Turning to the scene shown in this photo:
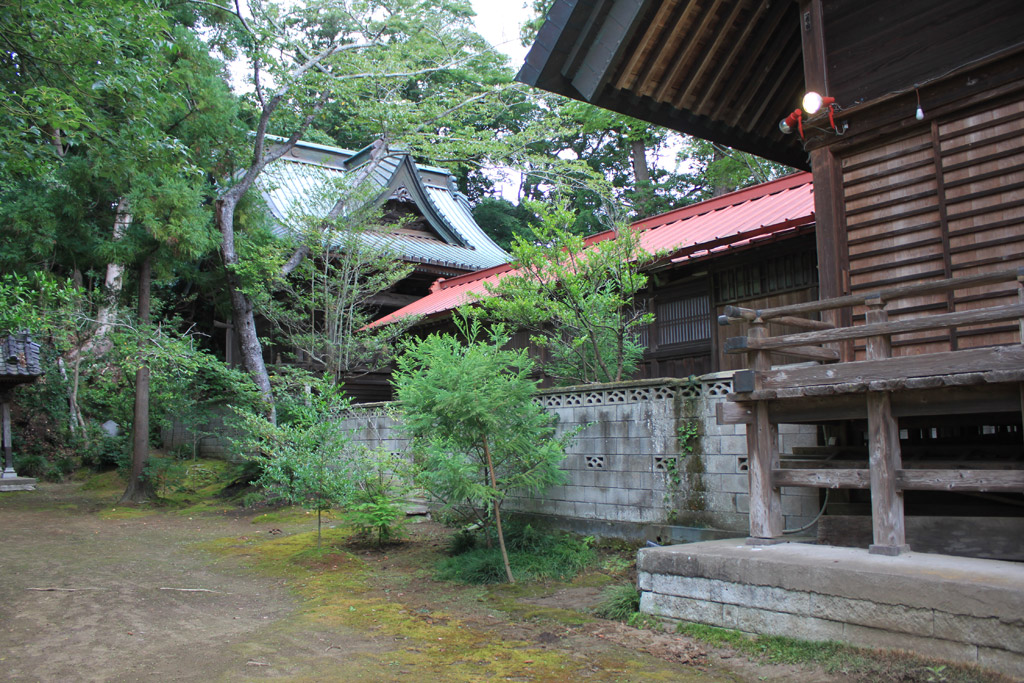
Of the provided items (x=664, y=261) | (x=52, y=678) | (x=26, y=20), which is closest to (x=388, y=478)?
(x=664, y=261)

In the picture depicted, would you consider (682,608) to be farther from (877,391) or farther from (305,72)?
(305,72)

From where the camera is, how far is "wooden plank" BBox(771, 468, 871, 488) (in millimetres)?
6207

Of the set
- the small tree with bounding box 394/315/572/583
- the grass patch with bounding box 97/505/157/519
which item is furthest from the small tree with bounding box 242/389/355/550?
the grass patch with bounding box 97/505/157/519

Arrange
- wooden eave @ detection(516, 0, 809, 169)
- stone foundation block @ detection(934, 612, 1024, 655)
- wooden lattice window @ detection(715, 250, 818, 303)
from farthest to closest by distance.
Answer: wooden lattice window @ detection(715, 250, 818, 303)
wooden eave @ detection(516, 0, 809, 169)
stone foundation block @ detection(934, 612, 1024, 655)

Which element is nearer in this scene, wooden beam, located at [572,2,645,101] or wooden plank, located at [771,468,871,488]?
wooden plank, located at [771,468,871,488]

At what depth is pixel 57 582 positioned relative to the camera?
884cm

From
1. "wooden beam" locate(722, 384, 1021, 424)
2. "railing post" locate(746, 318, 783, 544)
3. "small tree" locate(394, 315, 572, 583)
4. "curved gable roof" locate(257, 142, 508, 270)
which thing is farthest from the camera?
"curved gable roof" locate(257, 142, 508, 270)

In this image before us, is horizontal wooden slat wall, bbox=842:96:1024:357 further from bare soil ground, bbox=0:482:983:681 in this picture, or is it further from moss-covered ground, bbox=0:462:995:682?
bare soil ground, bbox=0:482:983:681

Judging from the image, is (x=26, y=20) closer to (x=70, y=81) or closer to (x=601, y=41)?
(x=70, y=81)

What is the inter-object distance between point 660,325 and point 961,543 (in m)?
6.82

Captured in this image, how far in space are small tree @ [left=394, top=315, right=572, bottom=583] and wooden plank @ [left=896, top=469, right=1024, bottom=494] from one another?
439cm

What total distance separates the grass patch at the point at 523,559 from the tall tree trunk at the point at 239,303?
26.5 feet

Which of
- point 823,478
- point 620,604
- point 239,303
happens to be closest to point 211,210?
point 239,303

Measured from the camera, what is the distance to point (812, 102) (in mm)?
7480
